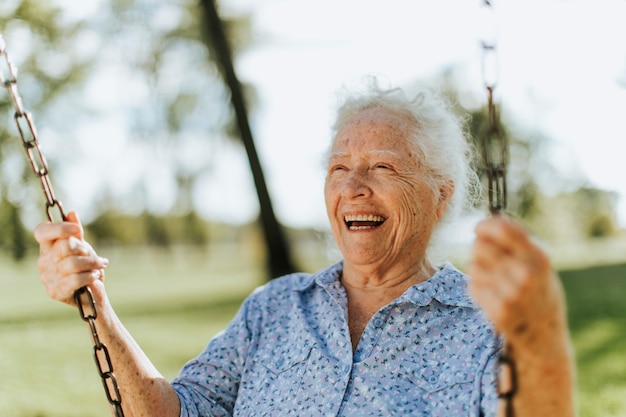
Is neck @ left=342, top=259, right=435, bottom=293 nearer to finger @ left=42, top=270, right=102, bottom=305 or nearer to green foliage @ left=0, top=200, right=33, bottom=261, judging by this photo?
finger @ left=42, top=270, right=102, bottom=305

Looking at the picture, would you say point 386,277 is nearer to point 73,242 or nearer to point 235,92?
point 73,242

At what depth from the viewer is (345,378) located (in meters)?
2.45

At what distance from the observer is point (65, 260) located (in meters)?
2.26

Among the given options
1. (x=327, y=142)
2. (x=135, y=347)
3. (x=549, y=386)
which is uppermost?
(x=327, y=142)

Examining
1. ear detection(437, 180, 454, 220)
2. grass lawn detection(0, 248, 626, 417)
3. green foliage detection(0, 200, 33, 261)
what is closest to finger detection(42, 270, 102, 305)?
ear detection(437, 180, 454, 220)

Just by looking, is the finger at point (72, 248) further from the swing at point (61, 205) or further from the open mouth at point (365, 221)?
the open mouth at point (365, 221)

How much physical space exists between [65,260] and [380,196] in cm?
116

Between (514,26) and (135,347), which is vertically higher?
(514,26)

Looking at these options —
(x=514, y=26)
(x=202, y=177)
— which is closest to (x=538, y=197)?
(x=202, y=177)

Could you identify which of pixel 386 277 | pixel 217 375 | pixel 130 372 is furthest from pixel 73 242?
pixel 386 277

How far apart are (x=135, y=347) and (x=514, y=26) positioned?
771cm

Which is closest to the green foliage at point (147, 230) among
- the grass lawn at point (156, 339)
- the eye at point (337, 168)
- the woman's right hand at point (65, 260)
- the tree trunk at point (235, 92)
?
the grass lawn at point (156, 339)

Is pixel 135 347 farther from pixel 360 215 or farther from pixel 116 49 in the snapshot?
pixel 116 49

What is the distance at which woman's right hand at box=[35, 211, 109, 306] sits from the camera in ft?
7.38
